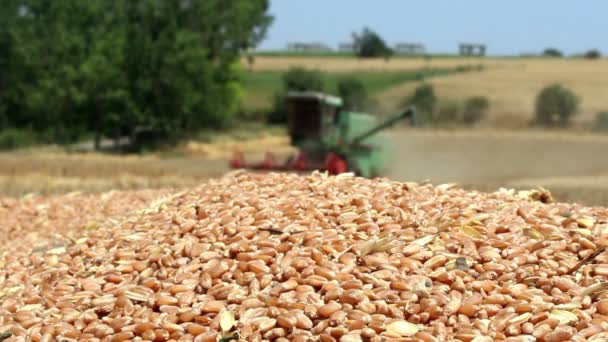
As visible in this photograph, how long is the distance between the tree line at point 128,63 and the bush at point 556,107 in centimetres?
1839

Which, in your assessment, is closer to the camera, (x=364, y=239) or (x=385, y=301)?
(x=385, y=301)

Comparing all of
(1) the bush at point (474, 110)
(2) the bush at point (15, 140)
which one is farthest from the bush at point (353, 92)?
(2) the bush at point (15, 140)

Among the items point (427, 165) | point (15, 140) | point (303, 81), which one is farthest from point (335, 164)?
point (303, 81)

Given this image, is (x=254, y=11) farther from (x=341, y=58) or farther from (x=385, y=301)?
(x=385, y=301)

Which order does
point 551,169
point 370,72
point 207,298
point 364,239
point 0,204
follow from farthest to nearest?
point 370,72
point 551,169
point 0,204
point 364,239
point 207,298

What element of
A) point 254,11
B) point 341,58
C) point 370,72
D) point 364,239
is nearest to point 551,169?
point 254,11

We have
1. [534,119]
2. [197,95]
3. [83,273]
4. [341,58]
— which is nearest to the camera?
[83,273]

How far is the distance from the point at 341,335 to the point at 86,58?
133 feet

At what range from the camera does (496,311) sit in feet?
15.4

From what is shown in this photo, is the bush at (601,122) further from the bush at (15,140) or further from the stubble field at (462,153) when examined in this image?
the bush at (15,140)

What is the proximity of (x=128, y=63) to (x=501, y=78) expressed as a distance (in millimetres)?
33321

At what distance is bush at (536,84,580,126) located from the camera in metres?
51.4

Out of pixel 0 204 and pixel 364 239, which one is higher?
pixel 364 239

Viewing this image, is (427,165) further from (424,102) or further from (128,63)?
(424,102)
